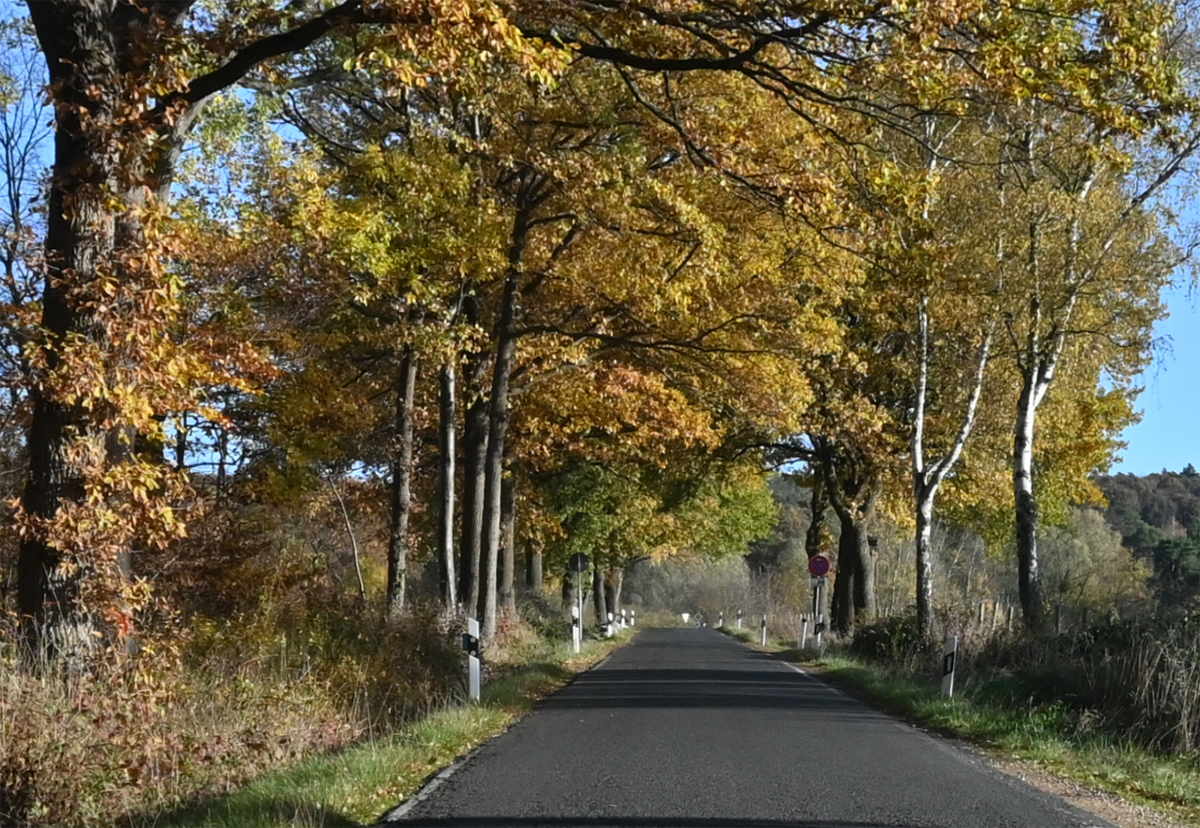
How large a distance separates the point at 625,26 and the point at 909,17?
8.20 feet

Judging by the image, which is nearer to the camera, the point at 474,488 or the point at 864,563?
the point at 474,488

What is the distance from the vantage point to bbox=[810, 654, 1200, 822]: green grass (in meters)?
10.2

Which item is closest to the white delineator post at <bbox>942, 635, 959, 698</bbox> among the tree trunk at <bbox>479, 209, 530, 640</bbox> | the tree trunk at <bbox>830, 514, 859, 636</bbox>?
the tree trunk at <bbox>479, 209, 530, 640</bbox>

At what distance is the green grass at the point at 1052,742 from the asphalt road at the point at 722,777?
661 millimetres

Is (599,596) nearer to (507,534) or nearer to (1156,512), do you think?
(507,534)

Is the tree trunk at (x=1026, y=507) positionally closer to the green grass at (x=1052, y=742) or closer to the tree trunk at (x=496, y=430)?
the green grass at (x=1052, y=742)

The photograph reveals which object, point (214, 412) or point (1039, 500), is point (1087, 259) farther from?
point (1039, 500)

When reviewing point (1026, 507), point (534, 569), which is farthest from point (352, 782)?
point (534, 569)

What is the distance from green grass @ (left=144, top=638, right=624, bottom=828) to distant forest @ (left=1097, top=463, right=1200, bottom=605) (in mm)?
29366

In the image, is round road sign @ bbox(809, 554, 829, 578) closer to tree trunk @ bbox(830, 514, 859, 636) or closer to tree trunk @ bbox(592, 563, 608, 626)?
tree trunk @ bbox(830, 514, 859, 636)

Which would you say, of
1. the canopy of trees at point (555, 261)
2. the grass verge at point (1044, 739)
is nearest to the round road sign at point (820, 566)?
the canopy of trees at point (555, 261)

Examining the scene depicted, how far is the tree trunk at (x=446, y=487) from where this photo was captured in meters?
22.3

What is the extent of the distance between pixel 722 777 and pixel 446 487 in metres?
13.5

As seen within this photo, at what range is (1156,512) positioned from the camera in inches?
2630
